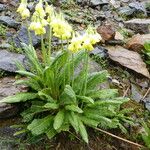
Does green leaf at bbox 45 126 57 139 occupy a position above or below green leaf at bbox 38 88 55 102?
below

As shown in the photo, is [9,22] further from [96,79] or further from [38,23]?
[38,23]

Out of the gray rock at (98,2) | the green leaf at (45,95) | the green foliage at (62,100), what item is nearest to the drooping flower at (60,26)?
the green foliage at (62,100)

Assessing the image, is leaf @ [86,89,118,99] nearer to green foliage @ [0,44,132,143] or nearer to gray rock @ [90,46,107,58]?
green foliage @ [0,44,132,143]

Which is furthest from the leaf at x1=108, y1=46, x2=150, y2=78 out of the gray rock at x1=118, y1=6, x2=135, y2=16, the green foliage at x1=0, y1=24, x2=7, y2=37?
the gray rock at x1=118, y1=6, x2=135, y2=16

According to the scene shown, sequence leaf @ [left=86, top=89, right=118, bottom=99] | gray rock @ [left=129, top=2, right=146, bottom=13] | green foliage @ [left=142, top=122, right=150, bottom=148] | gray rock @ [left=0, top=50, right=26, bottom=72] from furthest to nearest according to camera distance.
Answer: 1. gray rock @ [left=129, top=2, right=146, bottom=13]
2. gray rock @ [left=0, top=50, right=26, bottom=72]
3. green foliage @ [left=142, top=122, right=150, bottom=148]
4. leaf @ [left=86, top=89, right=118, bottom=99]

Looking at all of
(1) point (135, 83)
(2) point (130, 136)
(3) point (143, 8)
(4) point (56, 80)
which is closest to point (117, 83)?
(1) point (135, 83)

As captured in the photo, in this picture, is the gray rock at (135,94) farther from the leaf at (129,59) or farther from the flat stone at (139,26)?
the flat stone at (139,26)

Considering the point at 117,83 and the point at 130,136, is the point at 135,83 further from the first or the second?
the point at 130,136

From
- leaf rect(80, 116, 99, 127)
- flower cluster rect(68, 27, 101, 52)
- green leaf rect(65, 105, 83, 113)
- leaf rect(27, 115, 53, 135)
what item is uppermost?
flower cluster rect(68, 27, 101, 52)

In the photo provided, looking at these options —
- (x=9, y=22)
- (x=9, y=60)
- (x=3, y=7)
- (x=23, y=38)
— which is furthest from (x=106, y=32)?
(x=9, y=60)
